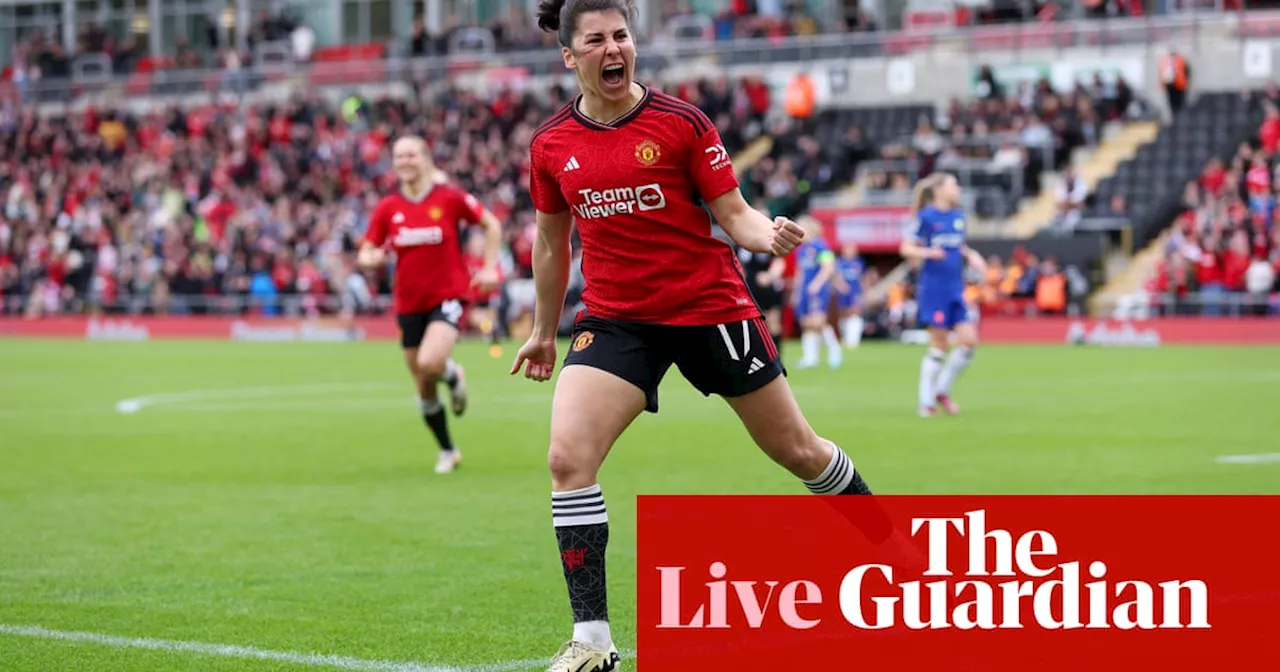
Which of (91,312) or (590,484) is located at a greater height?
(590,484)

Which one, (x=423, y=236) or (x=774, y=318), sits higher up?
(x=423, y=236)

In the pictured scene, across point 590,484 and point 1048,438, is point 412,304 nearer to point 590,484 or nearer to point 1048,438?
point 1048,438

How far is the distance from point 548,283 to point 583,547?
116cm

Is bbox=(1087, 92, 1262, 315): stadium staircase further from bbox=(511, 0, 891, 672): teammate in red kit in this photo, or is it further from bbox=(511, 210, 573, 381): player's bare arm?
bbox=(511, 0, 891, 672): teammate in red kit

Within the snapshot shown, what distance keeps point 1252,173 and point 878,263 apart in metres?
9.68

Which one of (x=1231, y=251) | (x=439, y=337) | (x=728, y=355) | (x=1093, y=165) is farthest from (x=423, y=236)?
(x=1093, y=165)

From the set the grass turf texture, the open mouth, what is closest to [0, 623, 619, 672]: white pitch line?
the grass turf texture

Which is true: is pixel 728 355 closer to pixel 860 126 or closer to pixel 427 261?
pixel 427 261

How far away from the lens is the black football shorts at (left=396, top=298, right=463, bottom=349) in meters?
13.7

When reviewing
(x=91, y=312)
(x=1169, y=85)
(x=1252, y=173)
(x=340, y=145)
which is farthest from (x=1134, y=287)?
(x=91, y=312)

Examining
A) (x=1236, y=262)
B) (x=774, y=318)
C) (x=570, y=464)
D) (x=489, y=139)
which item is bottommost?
(x=774, y=318)

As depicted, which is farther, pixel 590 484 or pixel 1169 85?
pixel 1169 85

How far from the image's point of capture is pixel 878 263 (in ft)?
138

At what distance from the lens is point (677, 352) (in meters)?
6.75
